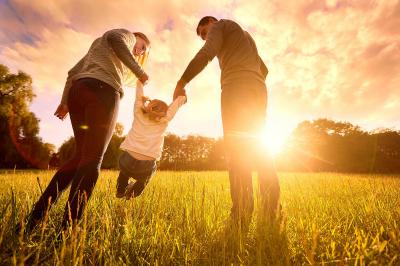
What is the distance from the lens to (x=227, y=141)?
286 centimetres

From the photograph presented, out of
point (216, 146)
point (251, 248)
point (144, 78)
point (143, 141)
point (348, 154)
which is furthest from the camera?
point (216, 146)

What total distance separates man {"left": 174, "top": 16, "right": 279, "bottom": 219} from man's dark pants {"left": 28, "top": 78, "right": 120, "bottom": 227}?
2.75ft

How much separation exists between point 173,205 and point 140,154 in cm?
107

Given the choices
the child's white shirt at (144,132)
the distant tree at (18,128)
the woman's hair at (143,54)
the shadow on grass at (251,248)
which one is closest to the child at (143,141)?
the child's white shirt at (144,132)

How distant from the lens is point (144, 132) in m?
3.84

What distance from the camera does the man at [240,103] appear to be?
2.61 meters

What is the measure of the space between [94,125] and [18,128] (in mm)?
40316

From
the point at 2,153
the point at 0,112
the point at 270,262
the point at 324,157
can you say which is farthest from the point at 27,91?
the point at 270,262

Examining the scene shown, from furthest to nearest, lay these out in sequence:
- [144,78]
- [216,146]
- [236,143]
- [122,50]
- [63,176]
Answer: [216,146] → [236,143] → [144,78] → [122,50] → [63,176]

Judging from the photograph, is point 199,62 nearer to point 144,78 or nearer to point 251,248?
point 144,78

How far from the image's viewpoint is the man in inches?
103

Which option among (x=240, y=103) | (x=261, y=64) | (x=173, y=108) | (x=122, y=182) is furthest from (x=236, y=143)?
(x=122, y=182)

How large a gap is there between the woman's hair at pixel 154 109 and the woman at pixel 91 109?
3.94 ft

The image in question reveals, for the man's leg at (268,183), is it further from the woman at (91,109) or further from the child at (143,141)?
the child at (143,141)
